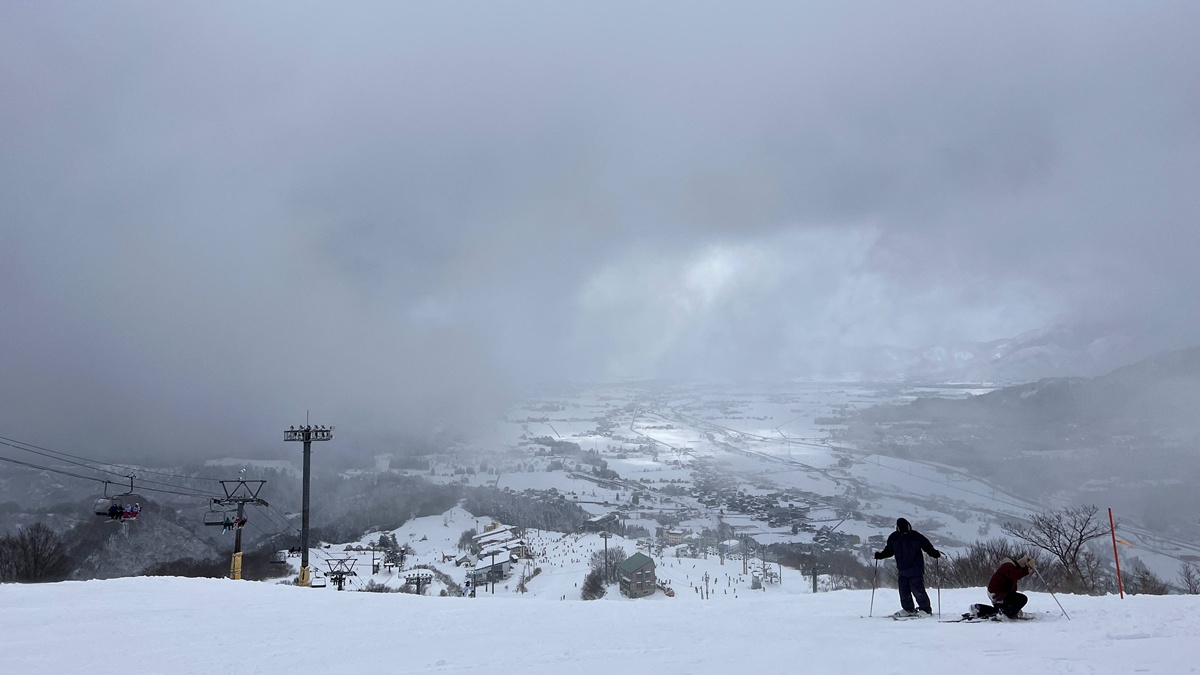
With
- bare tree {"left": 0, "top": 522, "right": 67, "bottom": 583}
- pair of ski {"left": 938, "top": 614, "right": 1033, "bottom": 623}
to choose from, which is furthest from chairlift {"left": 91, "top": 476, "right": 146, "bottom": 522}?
pair of ski {"left": 938, "top": 614, "right": 1033, "bottom": 623}

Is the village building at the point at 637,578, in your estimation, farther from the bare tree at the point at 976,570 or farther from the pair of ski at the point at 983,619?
the pair of ski at the point at 983,619

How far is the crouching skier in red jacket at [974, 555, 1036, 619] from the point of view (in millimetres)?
6656

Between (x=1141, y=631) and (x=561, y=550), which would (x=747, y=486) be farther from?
(x=1141, y=631)

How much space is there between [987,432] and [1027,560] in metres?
116

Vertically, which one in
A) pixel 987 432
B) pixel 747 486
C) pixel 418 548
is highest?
pixel 987 432

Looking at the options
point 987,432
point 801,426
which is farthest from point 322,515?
point 987,432

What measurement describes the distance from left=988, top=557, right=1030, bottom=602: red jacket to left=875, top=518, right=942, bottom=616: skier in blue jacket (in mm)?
737

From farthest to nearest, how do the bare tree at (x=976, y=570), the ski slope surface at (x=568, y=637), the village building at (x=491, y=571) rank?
the village building at (x=491, y=571)
the bare tree at (x=976, y=570)
the ski slope surface at (x=568, y=637)

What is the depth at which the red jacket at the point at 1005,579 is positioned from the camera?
675 centimetres

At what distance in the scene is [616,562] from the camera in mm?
38375

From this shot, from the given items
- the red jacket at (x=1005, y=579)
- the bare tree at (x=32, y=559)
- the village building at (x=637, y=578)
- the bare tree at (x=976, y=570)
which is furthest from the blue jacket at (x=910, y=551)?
the bare tree at (x=32, y=559)

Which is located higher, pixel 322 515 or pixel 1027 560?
pixel 1027 560

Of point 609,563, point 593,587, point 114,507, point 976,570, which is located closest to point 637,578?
point 593,587

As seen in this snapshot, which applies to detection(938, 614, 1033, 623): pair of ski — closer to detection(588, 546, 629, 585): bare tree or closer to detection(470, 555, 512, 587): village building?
detection(588, 546, 629, 585): bare tree
